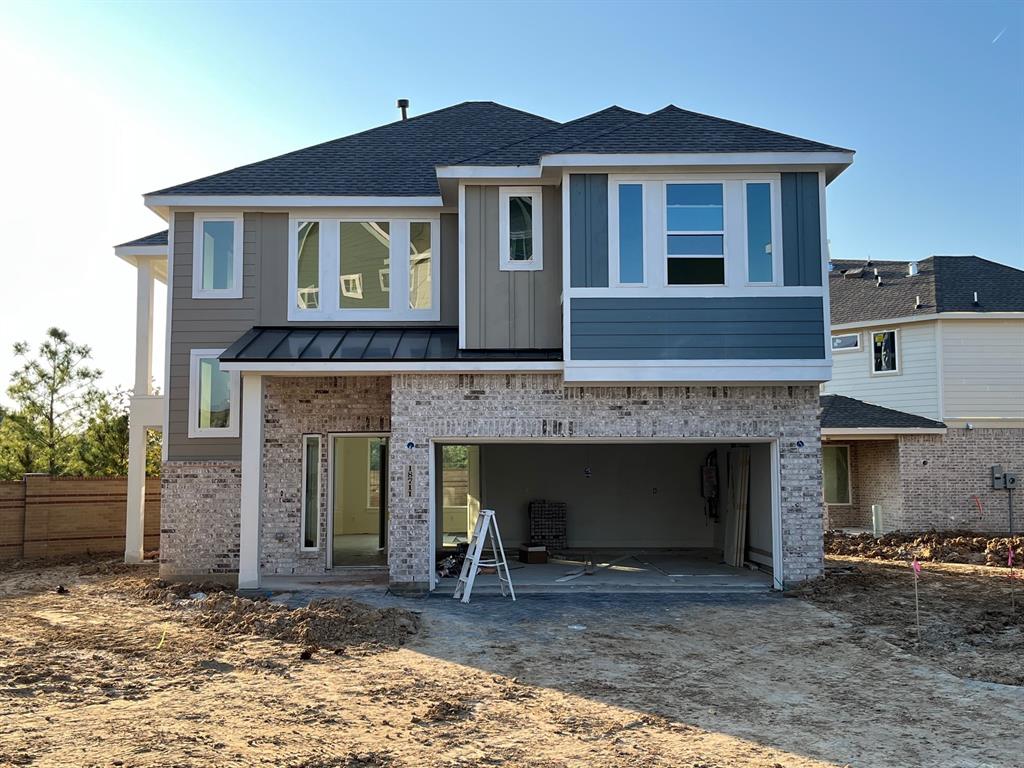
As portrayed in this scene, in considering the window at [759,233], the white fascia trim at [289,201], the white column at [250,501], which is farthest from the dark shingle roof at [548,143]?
the white column at [250,501]

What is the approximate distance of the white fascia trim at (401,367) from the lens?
39.0ft

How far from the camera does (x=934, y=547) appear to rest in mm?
16422

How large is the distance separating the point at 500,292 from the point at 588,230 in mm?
1631

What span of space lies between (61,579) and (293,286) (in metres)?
6.16

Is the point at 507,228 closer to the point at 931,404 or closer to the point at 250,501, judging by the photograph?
the point at 250,501

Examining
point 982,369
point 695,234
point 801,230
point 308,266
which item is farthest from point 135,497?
point 982,369

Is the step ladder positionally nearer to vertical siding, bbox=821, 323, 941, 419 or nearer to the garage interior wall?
the garage interior wall

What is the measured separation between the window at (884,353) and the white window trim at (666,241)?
439 inches

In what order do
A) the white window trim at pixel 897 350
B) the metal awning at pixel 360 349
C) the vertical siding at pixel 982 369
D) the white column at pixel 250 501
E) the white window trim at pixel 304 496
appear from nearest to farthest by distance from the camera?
the metal awning at pixel 360 349 → the white column at pixel 250 501 → the white window trim at pixel 304 496 → the vertical siding at pixel 982 369 → the white window trim at pixel 897 350

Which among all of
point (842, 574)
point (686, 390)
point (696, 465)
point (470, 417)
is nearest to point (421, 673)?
point (470, 417)

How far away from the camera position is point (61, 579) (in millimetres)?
13867

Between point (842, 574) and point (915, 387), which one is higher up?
point (915, 387)

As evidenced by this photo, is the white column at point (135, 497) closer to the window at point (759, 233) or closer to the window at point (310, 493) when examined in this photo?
the window at point (310, 493)

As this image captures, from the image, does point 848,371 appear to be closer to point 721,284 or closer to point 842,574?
point 842,574
